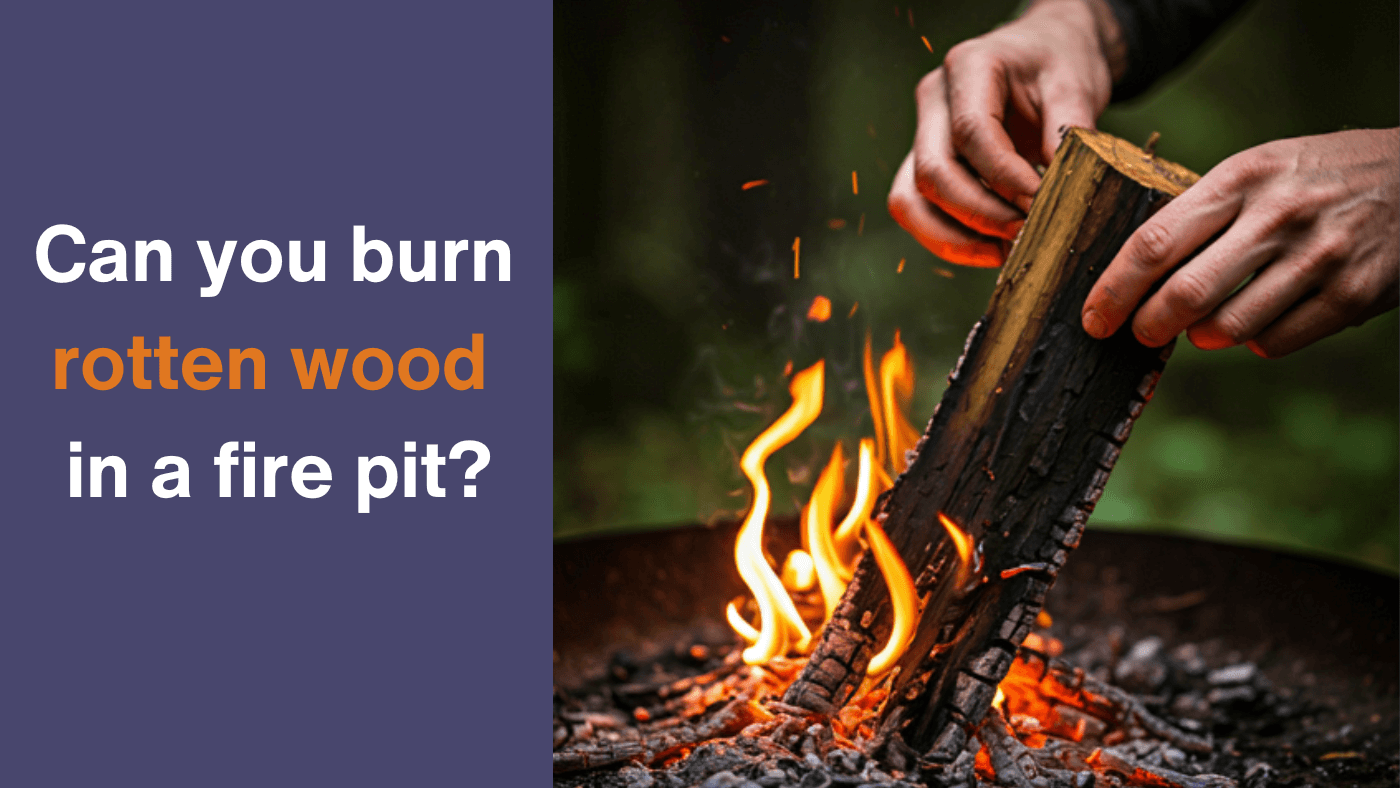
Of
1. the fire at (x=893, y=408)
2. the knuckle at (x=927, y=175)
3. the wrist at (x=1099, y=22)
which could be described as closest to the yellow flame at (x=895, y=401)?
the fire at (x=893, y=408)

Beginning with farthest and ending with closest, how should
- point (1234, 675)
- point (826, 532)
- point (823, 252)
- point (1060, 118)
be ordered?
point (823, 252)
point (1234, 675)
point (826, 532)
point (1060, 118)

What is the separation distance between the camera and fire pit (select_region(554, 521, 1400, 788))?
4.22 ft

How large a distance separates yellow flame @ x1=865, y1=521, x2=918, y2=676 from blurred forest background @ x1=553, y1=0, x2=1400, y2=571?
79.6 inches

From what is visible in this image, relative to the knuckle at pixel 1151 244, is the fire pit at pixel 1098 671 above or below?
below

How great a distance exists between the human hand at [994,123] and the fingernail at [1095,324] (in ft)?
0.82

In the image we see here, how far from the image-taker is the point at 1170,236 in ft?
3.57

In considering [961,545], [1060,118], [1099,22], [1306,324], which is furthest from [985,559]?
[1099,22]

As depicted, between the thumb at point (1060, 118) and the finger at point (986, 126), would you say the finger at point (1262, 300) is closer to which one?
the finger at point (986, 126)

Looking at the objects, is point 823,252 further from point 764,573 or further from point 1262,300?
point 1262,300

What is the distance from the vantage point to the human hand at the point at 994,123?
138 cm

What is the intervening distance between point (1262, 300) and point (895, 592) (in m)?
0.62
